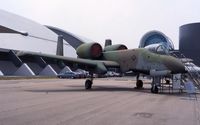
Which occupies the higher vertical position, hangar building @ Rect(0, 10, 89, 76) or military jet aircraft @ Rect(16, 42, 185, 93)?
A: hangar building @ Rect(0, 10, 89, 76)

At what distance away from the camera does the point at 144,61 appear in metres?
22.3

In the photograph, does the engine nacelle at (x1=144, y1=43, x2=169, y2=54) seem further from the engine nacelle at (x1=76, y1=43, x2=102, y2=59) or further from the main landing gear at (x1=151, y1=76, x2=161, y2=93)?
the engine nacelle at (x1=76, y1=43, x2=102, y2=59)

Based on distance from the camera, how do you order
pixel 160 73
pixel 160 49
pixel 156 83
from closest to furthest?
pixel 160 73, pixel 156 83, pixel 160 49

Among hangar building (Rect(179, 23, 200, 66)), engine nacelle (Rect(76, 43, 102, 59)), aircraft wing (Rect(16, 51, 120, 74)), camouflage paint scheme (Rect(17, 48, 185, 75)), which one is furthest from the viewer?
hangar building (Rect(179, 23, 200, 66))

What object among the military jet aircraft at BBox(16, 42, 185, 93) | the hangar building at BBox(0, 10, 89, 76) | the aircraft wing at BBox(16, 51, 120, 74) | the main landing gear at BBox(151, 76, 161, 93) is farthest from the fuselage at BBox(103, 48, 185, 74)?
the hangar building at BBox(0, 10, 89, 76)

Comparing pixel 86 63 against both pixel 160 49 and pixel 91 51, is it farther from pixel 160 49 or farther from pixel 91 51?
pixel 160 49

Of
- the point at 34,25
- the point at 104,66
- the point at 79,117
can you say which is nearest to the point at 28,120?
the point at 79,117

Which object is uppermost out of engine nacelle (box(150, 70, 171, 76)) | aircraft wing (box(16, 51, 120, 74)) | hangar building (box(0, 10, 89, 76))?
hangar building (box(0, 10, 89, 76))

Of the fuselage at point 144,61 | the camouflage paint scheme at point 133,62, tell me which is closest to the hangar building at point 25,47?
the camouflage paint scheme at point 133,62

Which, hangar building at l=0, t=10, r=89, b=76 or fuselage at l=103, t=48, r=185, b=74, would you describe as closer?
fuselage at l=103, t=48, r=185, b=74

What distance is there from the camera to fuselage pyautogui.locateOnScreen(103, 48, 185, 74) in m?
20.3

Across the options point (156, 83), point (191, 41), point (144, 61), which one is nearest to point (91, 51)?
point (144, 61)

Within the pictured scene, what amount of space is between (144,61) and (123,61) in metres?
2.25

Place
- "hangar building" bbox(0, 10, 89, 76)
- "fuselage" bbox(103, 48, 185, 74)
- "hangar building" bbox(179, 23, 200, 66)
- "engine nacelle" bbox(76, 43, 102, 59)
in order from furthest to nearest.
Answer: "hangar building" bbox(179, 23, 200, 66)
"hangar building" bbox(0, 10, 89, 76)
"engine nacelle" bbox(76, 43, 102, 59)
"fuselage" bbox(103, 48, 185, 74)
